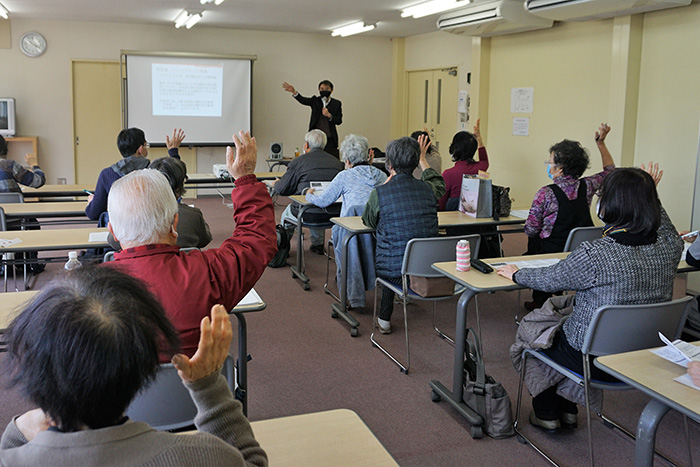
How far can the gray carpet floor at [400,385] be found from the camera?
278 cm

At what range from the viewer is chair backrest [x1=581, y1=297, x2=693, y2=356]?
2.37 m

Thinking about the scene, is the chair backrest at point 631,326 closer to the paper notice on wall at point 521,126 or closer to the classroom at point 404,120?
the classroom at point 404,120

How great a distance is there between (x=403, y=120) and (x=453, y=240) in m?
7.81

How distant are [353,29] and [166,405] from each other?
324 inches

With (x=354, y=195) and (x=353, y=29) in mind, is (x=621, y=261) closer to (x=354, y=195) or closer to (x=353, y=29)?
(x=354, y=195)

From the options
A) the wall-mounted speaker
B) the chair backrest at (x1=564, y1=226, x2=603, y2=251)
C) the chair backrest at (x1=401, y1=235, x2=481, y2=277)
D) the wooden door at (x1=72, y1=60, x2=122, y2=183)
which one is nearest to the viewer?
the chair backrest at (x1=401, y1=235, x2=481, y2=277)

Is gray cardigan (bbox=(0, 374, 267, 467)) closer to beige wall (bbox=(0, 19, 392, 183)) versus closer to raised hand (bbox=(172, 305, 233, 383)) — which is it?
raised hand (bbox=(172, 305, 233, 383))

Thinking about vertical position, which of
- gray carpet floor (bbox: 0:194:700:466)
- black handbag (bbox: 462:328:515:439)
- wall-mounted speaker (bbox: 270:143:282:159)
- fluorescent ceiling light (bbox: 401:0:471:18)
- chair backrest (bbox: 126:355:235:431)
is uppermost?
fluorescent ceiling light (bbox: 401:0:471:18)

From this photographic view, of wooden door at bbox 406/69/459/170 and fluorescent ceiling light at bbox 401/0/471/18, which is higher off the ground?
fluorescent ceiling light at bbox 401/0/471/18

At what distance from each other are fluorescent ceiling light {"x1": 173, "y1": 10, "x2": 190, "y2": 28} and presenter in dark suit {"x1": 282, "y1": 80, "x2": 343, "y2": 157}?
5.37 ft

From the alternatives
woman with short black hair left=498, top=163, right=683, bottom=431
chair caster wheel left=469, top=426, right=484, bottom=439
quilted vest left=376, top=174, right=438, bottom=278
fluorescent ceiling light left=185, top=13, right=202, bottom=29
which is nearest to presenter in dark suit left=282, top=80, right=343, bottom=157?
fluorescent ceiling light left=185, top=13, right=202, bottom=29

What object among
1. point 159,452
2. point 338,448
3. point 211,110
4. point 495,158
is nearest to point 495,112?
point 495,158

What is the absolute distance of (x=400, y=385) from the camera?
344 cm

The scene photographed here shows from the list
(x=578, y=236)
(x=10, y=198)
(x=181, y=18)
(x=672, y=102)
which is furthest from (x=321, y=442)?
(x=181, y=18)
